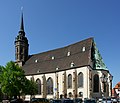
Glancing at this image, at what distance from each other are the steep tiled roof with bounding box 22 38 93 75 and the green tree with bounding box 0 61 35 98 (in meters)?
13.4

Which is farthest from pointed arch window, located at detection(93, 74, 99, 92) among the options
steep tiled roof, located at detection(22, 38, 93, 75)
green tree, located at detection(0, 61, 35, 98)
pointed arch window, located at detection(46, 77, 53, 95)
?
green tree, located at detection(0, 61, 35, 98)

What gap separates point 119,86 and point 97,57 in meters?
43.8

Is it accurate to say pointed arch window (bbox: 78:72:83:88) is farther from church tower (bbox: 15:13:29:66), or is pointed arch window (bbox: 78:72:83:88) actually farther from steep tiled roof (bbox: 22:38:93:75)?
church tower (bbox: 15:13:29:66)

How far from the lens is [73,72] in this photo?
68.0 meters

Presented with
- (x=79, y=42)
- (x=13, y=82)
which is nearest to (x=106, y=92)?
(x=79, y=42)

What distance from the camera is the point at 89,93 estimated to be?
62.5 meters

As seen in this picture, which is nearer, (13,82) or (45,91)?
(13,82)

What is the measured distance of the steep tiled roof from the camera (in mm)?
68213

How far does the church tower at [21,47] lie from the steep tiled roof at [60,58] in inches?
86.0

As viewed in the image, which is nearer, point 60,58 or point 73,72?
point 73,72

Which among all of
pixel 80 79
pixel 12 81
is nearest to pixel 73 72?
pixel 80 79

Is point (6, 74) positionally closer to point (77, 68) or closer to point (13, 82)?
point (13, 82)

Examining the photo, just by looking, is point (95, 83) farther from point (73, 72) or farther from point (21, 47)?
point (21, 47)

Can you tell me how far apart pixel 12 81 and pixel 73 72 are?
16.0 m
